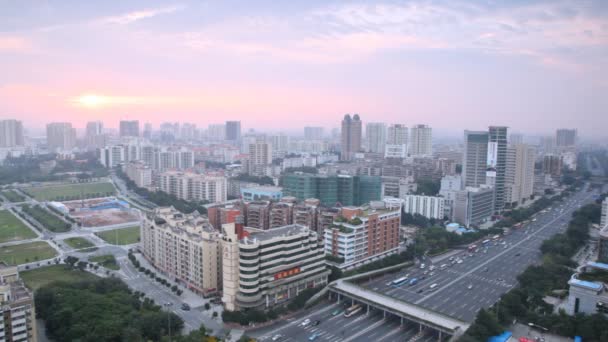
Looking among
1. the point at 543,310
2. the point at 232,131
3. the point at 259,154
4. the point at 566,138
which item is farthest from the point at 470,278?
the point at 232,131

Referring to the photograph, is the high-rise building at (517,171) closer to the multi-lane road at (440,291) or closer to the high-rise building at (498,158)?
the high-rise building at (498,158)

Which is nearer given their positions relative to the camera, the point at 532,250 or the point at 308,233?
the point at 308,233

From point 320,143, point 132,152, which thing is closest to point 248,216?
point 132,152

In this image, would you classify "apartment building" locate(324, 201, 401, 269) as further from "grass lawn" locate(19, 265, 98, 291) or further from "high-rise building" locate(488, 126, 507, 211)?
"high-rise building" locate(488, 126, 507, 211)

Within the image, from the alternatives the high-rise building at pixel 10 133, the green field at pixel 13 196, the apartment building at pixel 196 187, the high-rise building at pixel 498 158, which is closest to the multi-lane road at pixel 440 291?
the high-rise building at pixel 498 158

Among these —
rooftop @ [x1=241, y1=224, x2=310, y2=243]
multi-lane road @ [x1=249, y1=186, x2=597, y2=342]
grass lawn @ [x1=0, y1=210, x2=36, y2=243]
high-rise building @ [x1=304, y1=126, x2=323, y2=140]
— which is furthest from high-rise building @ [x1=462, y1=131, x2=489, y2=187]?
high-rise building @ [x1=304, y1=126, x2=323, y2=140]

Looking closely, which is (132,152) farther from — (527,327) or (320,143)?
(527,327)
